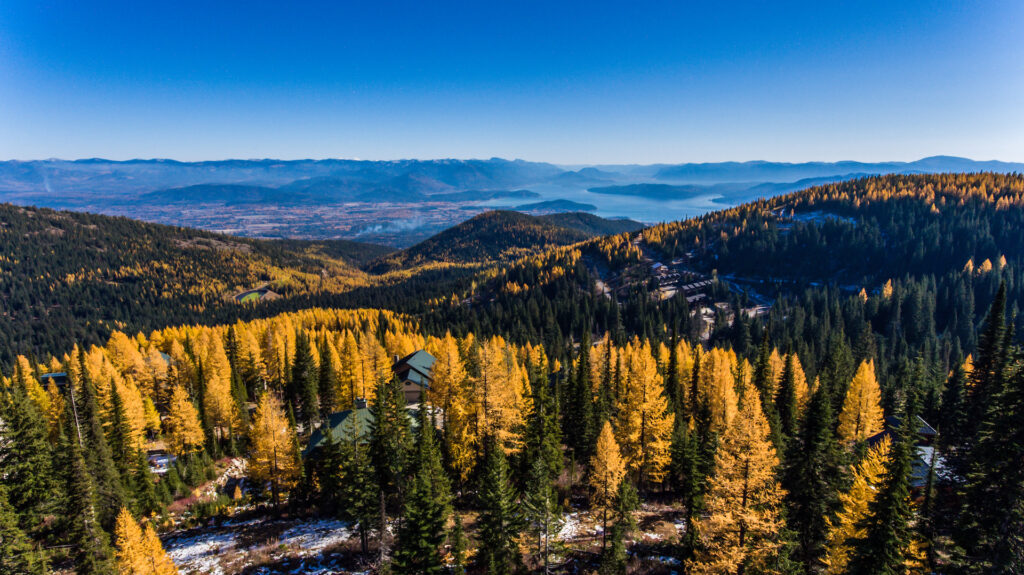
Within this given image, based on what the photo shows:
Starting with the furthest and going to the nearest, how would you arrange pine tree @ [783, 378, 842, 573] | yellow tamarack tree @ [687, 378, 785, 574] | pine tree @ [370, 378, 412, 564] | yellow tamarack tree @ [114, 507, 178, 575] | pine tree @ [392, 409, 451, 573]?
pine tree @ [370, 378, 412, 564], pine tree @ [783, 378, 842, 573], pine tree @ [392, 409, 451, 573], yellow tamarack tree @ [114, 507, 178, 575], yellow tamarack tree @ [687, 378, 785, 574]

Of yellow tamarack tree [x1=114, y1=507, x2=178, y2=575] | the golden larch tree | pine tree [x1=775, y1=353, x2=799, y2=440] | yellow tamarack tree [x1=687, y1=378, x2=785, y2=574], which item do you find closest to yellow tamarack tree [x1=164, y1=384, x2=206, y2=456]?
the golden larch tree

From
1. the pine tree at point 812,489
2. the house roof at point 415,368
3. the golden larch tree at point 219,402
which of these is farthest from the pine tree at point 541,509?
the golden larch tree at point 219,402

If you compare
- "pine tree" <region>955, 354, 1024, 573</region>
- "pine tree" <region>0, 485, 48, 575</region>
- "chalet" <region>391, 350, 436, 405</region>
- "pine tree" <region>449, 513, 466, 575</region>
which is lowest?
"chalet" <region>391, 350, 436, 405</region>

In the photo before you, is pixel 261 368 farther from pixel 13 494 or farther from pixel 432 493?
pixel 432 493

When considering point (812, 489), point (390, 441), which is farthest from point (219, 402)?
point (812, 489)

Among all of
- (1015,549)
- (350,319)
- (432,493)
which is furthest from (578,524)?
(350,319)

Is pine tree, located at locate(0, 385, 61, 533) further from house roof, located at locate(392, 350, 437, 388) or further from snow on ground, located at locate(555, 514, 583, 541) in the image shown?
snow on ground, located at locate(555, 514, 583, 541)

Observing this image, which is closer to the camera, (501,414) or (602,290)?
(501,414)
